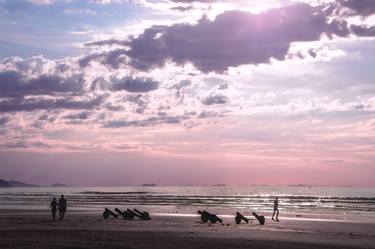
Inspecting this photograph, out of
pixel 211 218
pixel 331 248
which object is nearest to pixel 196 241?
pixel 331 248

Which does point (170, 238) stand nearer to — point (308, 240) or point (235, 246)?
point (235, 246)

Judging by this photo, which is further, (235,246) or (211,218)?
(211,218)

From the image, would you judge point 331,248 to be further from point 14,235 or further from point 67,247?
point 14,235

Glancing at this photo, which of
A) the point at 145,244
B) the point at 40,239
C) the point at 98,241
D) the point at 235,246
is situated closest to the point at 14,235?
the point at 40,239

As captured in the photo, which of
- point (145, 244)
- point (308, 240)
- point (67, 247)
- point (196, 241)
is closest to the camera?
Result: point (67, 247)

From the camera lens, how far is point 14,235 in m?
26.5

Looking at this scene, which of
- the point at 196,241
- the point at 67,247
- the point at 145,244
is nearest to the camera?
the point at 67,247

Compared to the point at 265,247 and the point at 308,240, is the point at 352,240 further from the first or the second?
the point at 265,247

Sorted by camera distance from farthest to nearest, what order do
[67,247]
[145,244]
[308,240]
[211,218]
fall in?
[211,218] < [308,240] < [145,244] < [67,247]

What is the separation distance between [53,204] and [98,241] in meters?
17.5

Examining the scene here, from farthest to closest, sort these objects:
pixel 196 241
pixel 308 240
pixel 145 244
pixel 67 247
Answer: pixel 308 240
pixel 196 241
pixel 145 244
pixel 67 247

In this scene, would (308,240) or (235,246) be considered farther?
(308,240)

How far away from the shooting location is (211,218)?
4028 centimetres

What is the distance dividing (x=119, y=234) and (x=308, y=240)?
9988 millimetres
